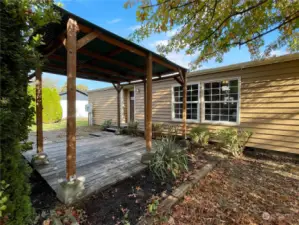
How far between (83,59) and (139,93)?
4606 millimetres

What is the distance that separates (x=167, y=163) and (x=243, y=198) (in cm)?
142

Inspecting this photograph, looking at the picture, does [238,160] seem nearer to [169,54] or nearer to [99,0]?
[169,54]

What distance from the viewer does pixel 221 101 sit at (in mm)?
5441

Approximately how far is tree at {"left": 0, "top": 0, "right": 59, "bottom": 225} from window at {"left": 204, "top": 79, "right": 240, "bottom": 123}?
17.5ft

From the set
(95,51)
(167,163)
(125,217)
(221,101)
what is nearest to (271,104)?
(221,101)

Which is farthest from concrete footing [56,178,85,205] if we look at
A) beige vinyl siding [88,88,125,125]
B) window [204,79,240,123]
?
beige vinyl siding [88,88,125,125]

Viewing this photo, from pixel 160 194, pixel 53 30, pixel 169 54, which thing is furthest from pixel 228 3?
pixel 160 194

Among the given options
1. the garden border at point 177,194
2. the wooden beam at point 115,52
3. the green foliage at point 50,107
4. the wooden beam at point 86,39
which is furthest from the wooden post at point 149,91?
the green foliage at point 50,107

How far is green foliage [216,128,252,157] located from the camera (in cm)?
455

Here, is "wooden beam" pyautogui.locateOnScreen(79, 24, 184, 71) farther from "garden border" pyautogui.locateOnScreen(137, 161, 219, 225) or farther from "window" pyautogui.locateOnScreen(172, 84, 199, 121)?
"garden border" pyautogui.locateOnScreen(137, 161, 219, 225)

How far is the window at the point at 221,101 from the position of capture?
5195 mm

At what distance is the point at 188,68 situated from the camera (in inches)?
203

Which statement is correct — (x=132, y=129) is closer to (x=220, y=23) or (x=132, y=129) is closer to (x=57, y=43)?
(x=57, y=43)

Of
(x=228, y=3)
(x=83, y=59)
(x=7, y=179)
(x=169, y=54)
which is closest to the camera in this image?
(x=7, y=179)
